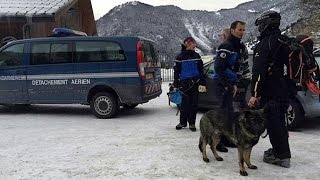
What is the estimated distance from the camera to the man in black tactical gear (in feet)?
17.8

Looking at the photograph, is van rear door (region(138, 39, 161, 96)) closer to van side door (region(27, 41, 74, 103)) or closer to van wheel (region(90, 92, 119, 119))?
van wheel (region(90, 92, 119, 119))

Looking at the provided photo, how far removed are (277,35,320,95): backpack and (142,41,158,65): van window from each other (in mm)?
4480

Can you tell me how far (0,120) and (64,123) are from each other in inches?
59.5

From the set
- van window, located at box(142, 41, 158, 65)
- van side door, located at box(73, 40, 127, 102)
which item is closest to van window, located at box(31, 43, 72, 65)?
van side door, located at box(73, 40, 127, 102)

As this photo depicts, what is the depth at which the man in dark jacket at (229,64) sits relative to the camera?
6.36 m

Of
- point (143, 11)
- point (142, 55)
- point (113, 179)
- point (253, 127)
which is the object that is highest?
point (143, 11)

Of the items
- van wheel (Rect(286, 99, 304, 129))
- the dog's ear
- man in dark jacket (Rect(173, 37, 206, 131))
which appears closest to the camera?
the dog's ear

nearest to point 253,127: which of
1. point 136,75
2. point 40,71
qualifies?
point 136,75

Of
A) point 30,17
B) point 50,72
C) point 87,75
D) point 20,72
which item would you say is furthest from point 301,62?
point 30,17

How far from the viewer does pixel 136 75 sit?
363 inches

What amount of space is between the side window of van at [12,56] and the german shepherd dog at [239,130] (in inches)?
217

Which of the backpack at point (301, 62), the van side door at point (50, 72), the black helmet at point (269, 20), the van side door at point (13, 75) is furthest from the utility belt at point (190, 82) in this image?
the van side door at point (13, 75)

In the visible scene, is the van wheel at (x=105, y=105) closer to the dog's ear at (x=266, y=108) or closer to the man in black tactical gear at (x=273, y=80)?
the man in black tactical gear at (x=273, y=80)

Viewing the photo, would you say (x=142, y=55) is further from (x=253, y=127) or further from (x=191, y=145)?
(x=253, y=127)
